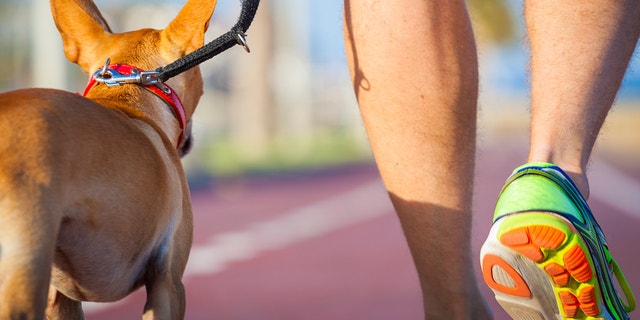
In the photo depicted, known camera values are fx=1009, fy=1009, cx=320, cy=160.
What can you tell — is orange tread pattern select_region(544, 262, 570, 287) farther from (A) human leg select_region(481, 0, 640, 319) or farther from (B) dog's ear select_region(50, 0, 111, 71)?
(B) dog's ear select_region(50, 0, 111, 71)

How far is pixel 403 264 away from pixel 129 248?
4788 mm

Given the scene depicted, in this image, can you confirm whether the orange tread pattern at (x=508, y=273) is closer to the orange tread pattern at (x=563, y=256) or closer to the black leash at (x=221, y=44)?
the orange tread pattern at (x=563, y=256)

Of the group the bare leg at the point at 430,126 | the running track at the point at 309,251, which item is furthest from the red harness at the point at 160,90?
the running track at the point at 309,251

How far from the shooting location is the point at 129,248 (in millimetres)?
2781

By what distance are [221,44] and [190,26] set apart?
26cm

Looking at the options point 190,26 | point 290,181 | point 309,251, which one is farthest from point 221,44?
point 290,181

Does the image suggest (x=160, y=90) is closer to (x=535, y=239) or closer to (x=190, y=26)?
(x=190, y=26)

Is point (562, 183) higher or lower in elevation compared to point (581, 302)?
higher

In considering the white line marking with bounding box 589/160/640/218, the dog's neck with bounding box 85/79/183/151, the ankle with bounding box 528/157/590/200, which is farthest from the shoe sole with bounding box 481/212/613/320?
the white line marking with bounding box 589/160/640/218

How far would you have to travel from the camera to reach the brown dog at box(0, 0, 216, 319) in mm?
2264

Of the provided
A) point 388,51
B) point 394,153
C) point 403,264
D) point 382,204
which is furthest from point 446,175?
point 382,204

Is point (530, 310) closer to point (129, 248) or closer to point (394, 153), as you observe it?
point (394, 153)

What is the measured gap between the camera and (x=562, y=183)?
267 centimetres

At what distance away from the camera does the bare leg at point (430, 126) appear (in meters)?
3.14
